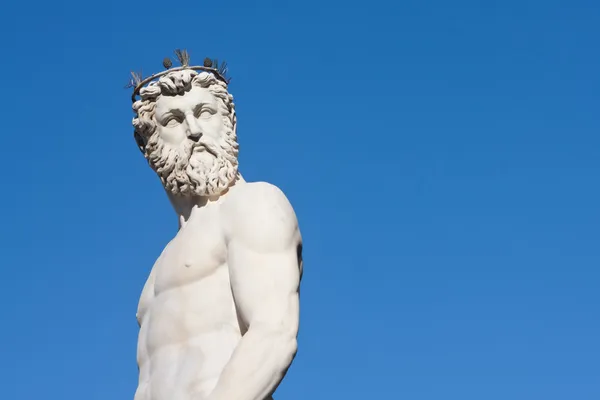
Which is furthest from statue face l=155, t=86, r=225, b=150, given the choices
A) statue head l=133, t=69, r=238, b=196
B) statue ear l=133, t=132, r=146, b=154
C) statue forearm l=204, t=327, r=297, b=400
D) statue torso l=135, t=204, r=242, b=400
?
statue forearm l=204, t=327, r=297, b=400

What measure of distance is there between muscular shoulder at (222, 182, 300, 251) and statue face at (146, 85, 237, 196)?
32cm

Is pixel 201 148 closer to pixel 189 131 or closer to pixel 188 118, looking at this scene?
pixel 189 131

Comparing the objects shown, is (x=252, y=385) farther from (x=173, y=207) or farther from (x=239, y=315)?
(x=173, y=207)

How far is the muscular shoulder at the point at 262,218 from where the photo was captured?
31.2 feet

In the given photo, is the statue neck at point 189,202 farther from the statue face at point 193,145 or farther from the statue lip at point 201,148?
the statue lip at point 201,148

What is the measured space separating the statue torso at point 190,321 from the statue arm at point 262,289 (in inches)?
5.7

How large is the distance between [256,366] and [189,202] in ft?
5.97

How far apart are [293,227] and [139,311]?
56.6 inches

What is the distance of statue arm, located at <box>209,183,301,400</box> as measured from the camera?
9008 millimetres

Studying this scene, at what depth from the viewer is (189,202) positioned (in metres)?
10.4

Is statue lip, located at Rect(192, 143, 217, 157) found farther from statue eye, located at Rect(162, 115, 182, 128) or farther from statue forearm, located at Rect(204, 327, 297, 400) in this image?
statue forearm, located at Rect(204, 327, 297, 400)

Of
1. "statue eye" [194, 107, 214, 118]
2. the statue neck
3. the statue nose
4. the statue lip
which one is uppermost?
"statue eye" [194, 107, 214, 118]

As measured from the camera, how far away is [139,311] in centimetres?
1027

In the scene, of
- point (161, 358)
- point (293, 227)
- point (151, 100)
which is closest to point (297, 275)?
point (293, 227)
